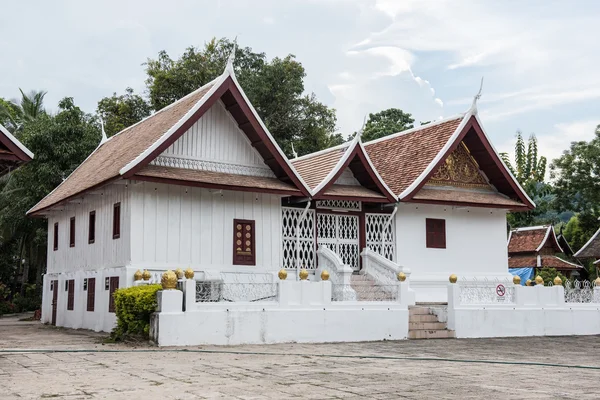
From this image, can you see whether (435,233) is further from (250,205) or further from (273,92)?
(273,92)

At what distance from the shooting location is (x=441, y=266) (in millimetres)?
21172

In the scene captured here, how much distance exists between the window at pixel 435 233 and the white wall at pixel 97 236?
891cm

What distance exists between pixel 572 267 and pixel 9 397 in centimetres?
3931

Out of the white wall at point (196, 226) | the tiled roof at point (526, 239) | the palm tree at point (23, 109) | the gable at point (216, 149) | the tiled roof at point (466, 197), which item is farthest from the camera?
the tiled roof at point (526, 239)

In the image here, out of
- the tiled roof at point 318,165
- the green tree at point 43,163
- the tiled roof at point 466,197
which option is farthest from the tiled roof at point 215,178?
the green tree at point 43,163

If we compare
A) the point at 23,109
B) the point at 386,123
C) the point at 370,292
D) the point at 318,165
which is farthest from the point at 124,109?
the point at 370,292

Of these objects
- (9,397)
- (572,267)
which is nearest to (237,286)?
(9,397)

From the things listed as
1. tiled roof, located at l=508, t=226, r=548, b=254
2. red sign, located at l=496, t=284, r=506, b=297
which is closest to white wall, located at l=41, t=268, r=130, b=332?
red sign, located at l=496, t=284, r=506, b=297

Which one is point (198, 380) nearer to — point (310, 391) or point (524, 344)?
point (310, 391)

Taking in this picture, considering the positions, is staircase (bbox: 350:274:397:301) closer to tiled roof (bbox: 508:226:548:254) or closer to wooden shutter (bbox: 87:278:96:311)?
wooden shutter (bbox: 87:278:96:311)

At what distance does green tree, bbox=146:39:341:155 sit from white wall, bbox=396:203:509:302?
57.1ft

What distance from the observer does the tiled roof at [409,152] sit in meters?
20.9

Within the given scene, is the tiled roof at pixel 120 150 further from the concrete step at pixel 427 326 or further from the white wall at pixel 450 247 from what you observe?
the concrete step at pixel 427 326

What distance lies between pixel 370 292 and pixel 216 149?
16.7 feet
